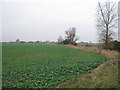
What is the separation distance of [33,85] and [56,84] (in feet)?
3.44

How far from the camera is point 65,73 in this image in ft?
26.5

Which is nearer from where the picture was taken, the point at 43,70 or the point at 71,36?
the point at 43,70

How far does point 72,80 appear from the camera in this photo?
657 cm

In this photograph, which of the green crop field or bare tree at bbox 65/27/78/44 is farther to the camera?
bare tree at bbox 65/27/78/44

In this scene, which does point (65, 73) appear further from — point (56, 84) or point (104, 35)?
point (104, 35)

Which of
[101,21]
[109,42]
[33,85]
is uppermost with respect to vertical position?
[101,21]

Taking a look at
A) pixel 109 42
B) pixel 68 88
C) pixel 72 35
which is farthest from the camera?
pixel 72 35

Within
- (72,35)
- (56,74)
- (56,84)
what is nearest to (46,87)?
(56,84)

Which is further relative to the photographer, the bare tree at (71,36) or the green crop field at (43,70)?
the bare tree at (71,36)

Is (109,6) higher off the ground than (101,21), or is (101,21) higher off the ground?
(109,6)

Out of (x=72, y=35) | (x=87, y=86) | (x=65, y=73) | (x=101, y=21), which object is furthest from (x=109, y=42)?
(x=72, y=35)

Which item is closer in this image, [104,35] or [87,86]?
[87,86]

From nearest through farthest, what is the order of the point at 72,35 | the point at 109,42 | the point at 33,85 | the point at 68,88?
1. the point at 68,88
2. the point at 33,85
3. the point at 109,42
4. the point at 72,35

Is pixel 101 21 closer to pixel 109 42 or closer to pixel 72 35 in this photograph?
pixel 109 42
